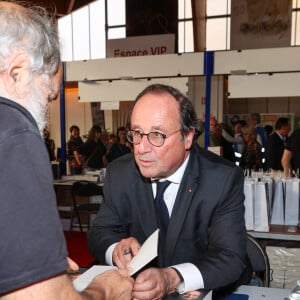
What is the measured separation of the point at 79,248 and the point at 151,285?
174 inches

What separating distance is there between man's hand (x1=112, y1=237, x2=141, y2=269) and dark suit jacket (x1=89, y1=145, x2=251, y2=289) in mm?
161

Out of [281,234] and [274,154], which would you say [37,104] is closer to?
[281,234]

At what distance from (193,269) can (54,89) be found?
2.59ft

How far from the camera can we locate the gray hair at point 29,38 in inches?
31.0

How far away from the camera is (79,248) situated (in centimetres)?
529

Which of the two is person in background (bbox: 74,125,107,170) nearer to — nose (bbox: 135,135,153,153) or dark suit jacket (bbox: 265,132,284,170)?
dark suit jacket (bbox: 265,132,284,170)

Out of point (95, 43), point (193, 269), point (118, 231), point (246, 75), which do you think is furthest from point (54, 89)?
point (95, 43)

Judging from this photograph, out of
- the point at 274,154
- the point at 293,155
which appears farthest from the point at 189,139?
the point at 274,154

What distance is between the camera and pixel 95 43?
14.4m

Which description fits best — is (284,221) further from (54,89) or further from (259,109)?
(259,109)

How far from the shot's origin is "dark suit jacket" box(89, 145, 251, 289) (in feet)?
4.64

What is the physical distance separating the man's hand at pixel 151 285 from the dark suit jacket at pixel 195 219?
193mm

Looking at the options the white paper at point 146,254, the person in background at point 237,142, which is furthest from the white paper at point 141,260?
the person in background at point 237,142

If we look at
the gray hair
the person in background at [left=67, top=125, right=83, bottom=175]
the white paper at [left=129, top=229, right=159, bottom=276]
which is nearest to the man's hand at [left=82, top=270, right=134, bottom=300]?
the white paper at [left=129, top=229, right=159, bottom=276]
